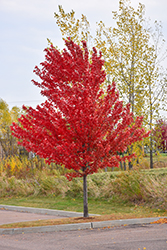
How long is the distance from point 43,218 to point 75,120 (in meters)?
3.98

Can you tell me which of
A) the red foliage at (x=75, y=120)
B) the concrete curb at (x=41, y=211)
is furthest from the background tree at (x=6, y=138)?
the red foliage at (x=75, y=120)

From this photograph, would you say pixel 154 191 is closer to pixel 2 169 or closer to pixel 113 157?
pixel 113 157

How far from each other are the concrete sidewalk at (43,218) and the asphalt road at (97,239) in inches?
12.5

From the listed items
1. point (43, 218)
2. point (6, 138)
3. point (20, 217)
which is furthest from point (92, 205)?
point (6, 138)

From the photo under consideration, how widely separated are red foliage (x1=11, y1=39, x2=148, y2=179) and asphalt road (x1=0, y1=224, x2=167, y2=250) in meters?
1.98

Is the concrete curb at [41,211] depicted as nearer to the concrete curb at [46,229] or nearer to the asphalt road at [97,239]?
the concrete curb at [46,229]

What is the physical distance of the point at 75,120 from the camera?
9.73 m

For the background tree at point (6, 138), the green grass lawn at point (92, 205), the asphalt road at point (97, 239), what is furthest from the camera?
the background tree at point (6, 138)

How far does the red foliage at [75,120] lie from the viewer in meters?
9.76

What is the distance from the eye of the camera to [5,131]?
32594mm

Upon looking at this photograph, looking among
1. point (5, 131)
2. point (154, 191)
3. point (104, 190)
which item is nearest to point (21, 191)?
point (104, 190)

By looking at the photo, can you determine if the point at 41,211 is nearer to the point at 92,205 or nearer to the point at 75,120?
the point at 92,205

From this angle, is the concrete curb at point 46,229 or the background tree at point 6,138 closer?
the concrete curb at point 46,229

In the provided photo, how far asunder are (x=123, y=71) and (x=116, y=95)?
40.6ft
